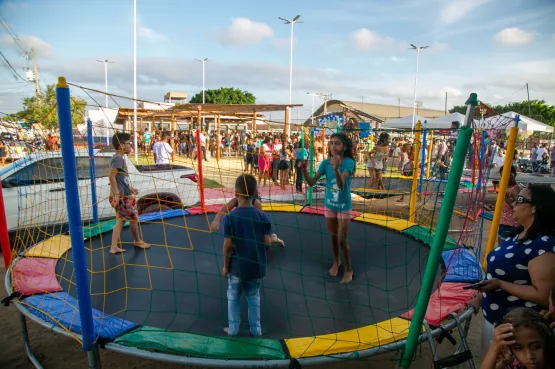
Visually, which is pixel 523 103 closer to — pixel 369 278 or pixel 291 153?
pixel 291 153

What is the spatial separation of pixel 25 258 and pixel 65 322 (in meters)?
1.32

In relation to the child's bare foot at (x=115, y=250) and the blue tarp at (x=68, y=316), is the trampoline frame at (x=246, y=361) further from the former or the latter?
the child's bare foot at (x=115, y=250)

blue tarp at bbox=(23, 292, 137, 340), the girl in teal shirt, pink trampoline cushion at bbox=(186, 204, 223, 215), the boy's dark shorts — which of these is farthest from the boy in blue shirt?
pink trampoline cushion at bbox=(186, 204, 223, 215)

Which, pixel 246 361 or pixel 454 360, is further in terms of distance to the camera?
pixel 246 361

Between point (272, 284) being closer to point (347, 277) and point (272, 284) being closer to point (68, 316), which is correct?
point (347, 277)

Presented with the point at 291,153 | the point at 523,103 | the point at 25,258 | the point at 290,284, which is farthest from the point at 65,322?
the point at 523,103

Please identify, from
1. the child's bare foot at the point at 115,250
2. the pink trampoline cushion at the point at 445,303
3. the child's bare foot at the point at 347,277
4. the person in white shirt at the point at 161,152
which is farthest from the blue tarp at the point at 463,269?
the person in white shirt at the point at 161,152

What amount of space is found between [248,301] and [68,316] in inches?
43.5

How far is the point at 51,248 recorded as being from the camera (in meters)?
3.26

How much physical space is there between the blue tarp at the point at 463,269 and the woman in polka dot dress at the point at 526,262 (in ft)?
3.31

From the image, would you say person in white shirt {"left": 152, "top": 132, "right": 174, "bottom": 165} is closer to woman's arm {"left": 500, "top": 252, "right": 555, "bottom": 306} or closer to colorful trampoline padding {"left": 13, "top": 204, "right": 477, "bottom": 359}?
colorful trampoline padding {"left": 13, "top": 204, "right": 477, "bottom": 359}

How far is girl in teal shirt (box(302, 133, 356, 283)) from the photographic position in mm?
2824

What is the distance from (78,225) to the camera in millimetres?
1635

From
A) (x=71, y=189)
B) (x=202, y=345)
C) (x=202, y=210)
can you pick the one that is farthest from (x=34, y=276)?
(x=202, y=210)
